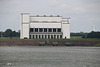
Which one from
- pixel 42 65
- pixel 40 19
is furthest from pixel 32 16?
pixel 42 65

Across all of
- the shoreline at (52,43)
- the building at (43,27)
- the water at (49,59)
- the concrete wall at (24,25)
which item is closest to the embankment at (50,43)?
the shoreline at (52,43)

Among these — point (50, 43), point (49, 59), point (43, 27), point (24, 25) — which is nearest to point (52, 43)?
point (50, 43)

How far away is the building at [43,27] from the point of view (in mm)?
174625

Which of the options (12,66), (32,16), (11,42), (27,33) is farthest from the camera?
(32,16)

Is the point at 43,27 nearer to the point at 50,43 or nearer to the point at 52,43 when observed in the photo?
the point at 50,43

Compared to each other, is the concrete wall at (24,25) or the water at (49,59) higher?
the concrete wall at (24,25)

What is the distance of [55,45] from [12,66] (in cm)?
8925

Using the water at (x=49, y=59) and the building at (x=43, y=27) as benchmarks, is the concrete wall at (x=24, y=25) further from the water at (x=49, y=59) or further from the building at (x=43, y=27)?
the water at (x=49, y=59)

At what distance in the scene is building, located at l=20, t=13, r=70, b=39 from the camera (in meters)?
175

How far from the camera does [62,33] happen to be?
178m

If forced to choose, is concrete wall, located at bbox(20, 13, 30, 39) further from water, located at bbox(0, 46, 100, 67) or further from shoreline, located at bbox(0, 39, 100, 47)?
water, located at bbox(0, 46, 100, 67)

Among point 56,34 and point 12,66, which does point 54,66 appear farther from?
point 56,34

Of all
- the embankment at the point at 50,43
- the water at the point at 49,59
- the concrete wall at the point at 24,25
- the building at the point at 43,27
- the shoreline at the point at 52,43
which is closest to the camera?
the water at the point at 49,59

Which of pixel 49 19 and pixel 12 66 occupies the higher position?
pixel 49 19
